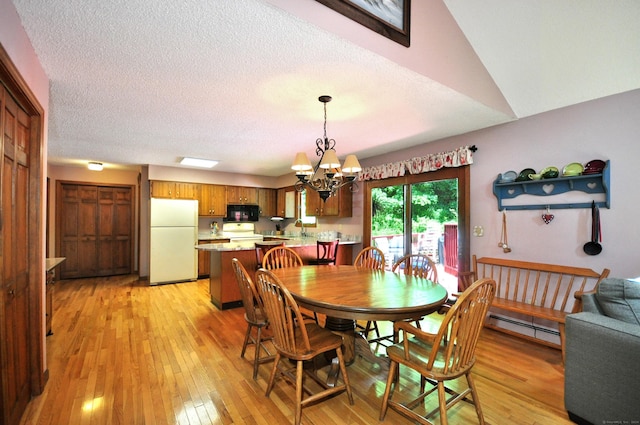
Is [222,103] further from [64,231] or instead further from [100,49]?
[64,231]

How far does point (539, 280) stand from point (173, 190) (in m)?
6.10

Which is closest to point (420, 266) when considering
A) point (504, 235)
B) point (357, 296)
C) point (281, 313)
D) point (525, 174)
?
point (504, 235)

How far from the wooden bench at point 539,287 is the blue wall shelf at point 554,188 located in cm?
57

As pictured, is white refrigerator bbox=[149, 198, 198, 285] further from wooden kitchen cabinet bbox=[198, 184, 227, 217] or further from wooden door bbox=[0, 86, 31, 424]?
wooden door bbox=[0, 86, 31, 424]

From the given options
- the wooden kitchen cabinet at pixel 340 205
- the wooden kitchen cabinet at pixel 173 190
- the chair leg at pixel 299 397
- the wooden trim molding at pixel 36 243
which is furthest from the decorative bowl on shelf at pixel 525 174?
the wooden kitchen cabinet at pixel 173 190

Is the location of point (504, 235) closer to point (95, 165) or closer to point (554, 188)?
point (554, 188)

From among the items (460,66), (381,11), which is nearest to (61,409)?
(381,11)

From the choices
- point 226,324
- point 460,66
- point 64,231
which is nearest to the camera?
point 460,66

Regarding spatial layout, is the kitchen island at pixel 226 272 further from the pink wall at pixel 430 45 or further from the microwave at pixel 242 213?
the pink wall at pixel 430 45

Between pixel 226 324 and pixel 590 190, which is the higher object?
pixel 590 190

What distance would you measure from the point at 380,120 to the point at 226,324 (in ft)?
9.50

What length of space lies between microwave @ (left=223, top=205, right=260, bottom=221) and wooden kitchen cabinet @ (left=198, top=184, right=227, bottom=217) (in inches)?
5.4

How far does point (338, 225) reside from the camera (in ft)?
18.2

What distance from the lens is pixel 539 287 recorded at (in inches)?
114
